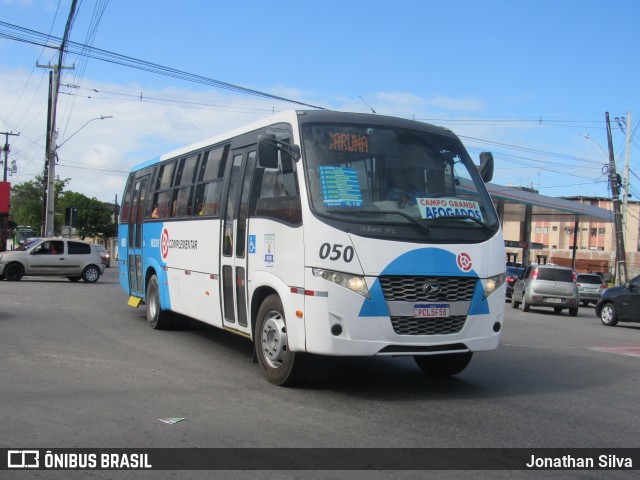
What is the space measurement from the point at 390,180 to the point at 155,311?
648cm

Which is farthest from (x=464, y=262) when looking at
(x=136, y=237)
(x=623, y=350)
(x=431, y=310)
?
(x=136, y=237)

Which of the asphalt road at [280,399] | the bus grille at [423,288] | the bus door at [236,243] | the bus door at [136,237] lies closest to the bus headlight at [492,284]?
the bus grille at [423,288]

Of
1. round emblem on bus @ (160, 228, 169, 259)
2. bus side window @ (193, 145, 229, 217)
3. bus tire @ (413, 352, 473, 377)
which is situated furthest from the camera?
round emblem on bus @ (160, 228, 169, 259)

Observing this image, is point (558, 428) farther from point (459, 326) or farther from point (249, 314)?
point (249, 314)

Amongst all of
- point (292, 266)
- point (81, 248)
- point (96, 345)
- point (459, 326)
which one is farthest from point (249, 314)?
point (81, 248)

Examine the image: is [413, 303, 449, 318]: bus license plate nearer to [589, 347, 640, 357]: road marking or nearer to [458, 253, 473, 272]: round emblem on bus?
[458, 253, 473, 272]: round emblem on bus

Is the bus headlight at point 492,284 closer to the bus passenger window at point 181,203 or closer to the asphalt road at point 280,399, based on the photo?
the asphalt road at point 280,399

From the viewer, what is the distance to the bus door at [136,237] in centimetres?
1370

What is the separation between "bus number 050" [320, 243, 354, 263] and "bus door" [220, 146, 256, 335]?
1.84 m

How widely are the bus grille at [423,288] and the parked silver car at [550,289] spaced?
18007 millimetres

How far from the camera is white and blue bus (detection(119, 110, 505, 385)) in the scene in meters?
6.89

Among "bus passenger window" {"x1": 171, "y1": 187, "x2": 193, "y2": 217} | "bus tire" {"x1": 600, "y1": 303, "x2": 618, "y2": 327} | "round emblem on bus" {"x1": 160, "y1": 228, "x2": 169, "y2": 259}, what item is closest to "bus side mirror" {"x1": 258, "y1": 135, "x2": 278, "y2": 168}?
"bus passenger window" {"x1": 171, "y1": 187, "x2": 193, "y2": 217}

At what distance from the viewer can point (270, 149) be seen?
761 centimetres
